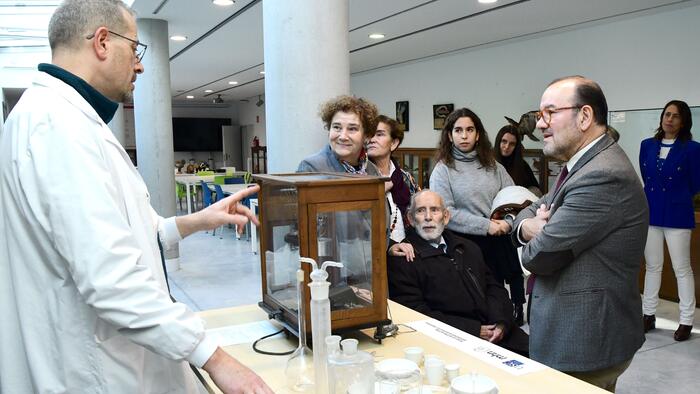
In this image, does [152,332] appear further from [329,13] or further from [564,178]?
[329,13]

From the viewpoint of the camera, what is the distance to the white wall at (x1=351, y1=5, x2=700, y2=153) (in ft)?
17.1

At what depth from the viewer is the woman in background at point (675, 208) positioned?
4145 mm

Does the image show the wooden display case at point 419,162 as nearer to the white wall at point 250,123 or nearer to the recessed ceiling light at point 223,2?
the recessed ceiling light at point 223,2

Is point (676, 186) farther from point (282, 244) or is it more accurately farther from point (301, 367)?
point (301, 367)

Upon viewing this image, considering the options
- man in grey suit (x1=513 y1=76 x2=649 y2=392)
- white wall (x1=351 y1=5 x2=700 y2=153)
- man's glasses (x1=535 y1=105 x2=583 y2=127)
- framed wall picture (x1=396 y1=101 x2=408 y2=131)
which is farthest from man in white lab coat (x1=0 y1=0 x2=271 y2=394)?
framed wall picture (x1=396 y1=101 x2=408 y2=131)

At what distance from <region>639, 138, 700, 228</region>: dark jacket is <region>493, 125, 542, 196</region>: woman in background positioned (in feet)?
2.91

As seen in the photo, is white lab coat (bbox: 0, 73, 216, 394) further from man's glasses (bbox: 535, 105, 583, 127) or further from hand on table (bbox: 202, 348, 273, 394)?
man's glasses (bbox: 535, 105, 583, 127)

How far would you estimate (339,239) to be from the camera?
173 centimetres

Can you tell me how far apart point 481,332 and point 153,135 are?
472 cm

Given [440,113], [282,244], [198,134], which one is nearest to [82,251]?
[282,244]

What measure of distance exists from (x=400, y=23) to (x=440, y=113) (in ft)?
8.43

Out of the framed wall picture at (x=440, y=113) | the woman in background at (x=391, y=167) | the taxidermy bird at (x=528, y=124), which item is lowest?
the woman in background at (x=391, y=167)

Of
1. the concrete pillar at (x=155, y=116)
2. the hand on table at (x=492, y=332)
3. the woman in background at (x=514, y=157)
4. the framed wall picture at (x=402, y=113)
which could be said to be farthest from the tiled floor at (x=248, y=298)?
the framed wall picture at (x=402, y=113)

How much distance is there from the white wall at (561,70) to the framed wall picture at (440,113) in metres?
0.09
